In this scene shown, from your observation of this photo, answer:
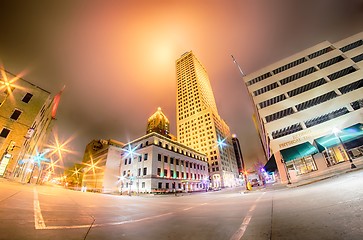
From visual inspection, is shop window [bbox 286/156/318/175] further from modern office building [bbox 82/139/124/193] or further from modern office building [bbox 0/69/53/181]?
modern office building [bbox 82/139/124/193]

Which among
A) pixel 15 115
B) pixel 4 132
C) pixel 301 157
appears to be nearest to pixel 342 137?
pixel 301 157

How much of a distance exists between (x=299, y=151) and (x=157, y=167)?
34.9 m

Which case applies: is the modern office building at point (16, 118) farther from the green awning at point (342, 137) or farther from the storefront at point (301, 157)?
the green awning at point (342, 137)

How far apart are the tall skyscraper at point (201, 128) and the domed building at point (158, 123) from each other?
994cm

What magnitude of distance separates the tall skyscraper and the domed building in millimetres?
9942

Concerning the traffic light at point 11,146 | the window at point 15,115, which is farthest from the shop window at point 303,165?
the window at point 15,115

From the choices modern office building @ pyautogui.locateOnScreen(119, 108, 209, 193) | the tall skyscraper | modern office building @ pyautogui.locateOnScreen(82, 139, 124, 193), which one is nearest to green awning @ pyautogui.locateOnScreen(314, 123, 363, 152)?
modern office building @ pyautogui.locateOnScreen(119, 108, 209, 193)

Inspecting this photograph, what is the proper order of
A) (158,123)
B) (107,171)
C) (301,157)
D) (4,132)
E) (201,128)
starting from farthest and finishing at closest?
1. (158,123)
2. (201,128)
3. (107,171)
4. (301,157)
5. (4,132)

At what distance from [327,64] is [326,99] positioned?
991 centimetres

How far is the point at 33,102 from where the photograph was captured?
28.3 metres

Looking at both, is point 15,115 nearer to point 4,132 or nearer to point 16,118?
point 16,118

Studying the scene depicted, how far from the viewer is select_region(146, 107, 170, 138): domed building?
300ft

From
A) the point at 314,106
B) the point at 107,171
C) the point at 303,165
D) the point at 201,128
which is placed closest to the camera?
the point at 303,165

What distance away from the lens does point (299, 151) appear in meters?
24.8
